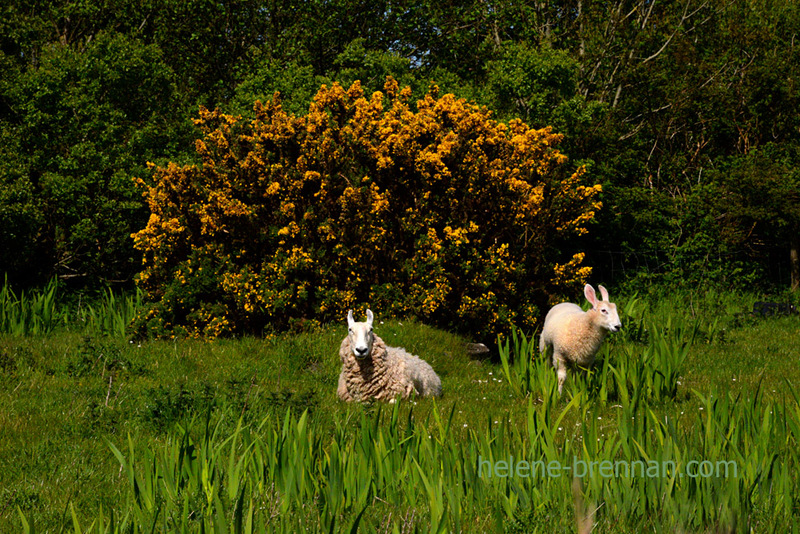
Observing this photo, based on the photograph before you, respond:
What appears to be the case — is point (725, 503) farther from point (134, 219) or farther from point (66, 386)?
point (134, 219)

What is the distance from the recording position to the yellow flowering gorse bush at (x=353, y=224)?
36.6 ft

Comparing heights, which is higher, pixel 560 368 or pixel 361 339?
pixel 361 339

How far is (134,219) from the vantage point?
15461mm

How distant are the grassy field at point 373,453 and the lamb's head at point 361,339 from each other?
1.85 feet

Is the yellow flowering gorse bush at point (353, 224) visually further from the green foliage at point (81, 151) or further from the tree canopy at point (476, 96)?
the green foliage at point (81, 151)

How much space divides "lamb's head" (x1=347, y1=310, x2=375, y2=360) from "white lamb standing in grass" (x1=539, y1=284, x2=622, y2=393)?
1.96 metres

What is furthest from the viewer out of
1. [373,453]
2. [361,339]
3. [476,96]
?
[476,96]

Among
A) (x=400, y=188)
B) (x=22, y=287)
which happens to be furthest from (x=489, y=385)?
(x=22, y=287)

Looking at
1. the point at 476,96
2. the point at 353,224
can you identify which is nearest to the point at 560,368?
the point at 353,224

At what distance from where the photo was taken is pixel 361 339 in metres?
7.34

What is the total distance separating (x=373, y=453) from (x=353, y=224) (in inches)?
277

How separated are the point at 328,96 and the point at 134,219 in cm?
580

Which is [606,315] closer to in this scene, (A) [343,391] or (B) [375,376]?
(B) [375,376]

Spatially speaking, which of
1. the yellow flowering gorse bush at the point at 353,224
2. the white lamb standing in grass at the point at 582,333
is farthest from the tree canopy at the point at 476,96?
the white lamb standing in grass at the point at 582,333
